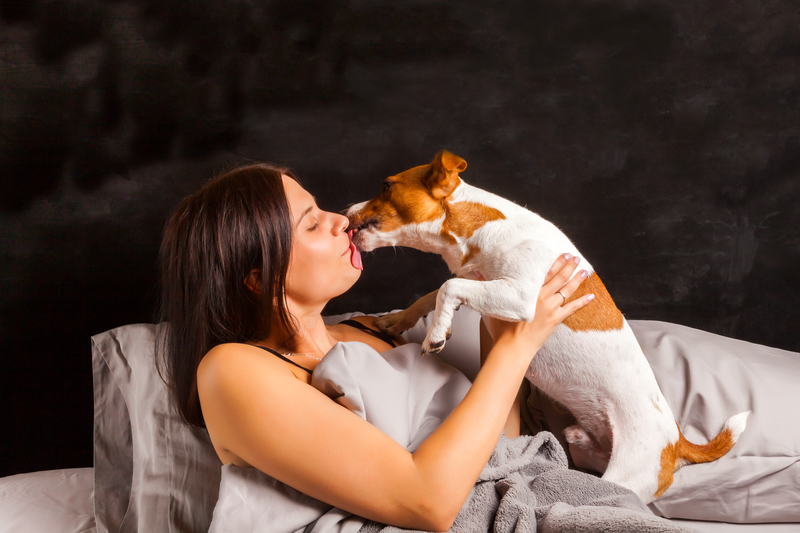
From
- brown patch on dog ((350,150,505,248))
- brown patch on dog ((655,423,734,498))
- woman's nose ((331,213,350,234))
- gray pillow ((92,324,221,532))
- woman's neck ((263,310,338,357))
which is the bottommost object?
gray pillow ((92,324,221,532))

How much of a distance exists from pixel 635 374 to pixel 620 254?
1113 mm

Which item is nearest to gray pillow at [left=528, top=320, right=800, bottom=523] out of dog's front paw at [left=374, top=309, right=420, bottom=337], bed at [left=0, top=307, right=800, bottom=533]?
bed at [left=0, top=307, right=800, bottom=533]

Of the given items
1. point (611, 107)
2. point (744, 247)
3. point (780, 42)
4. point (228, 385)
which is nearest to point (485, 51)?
point (611, 107)

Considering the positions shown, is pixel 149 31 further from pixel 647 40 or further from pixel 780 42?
pixel 780 42

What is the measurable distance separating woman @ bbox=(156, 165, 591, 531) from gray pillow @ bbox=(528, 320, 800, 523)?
0.48 m

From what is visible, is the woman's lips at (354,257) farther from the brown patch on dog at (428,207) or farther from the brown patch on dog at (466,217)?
the brown patch on dog at (466,217)

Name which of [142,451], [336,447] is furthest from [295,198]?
[142,451]

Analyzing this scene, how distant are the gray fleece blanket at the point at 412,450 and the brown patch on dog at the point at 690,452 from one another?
0.88 ft

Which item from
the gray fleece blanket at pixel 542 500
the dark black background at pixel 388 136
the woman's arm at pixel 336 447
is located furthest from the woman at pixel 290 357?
the dark black background at pixel 388 136

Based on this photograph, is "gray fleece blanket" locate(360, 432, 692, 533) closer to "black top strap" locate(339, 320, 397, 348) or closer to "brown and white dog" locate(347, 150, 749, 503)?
"brown and white dog" locate(347, 150, 749, 503)

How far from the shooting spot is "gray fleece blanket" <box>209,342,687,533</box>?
1.05m

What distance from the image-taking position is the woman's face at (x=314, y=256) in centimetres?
134

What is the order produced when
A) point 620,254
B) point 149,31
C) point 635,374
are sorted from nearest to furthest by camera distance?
point 635,374 → point 149,31 → point 620,254

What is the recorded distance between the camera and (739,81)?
234cm
